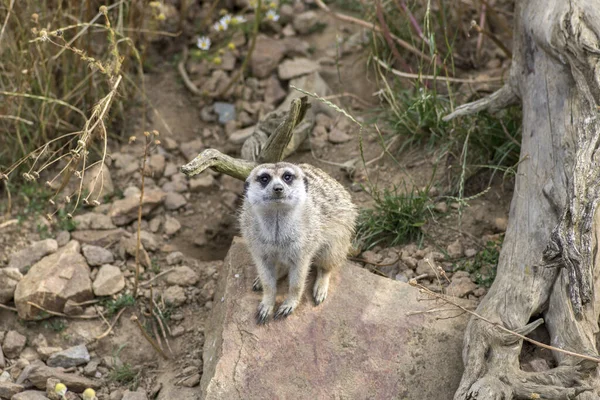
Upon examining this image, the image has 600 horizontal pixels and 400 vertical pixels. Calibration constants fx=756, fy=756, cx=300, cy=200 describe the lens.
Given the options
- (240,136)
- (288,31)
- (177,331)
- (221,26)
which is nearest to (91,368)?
(177,331)

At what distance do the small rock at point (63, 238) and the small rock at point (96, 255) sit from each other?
149mm

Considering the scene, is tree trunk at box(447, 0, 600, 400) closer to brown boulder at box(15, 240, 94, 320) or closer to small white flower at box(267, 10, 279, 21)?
small white flower at box(267, 10, 279, 21)

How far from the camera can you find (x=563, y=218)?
3248 millimetres

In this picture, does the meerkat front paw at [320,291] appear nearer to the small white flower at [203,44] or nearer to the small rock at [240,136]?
the small rock at [240,136]

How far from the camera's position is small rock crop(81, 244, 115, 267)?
447cm

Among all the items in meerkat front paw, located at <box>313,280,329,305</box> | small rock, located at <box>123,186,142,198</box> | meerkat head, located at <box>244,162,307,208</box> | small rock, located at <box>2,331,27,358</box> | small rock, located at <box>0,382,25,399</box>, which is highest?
meerkat head, located at <box>244,162,307,208</box>

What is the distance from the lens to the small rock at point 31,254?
14.5ft

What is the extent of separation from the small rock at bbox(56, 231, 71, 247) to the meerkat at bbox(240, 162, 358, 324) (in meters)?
1.31

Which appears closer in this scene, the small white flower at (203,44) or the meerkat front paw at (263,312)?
the meerkat front paw at (263,312)

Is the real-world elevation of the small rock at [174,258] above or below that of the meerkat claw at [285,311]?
below

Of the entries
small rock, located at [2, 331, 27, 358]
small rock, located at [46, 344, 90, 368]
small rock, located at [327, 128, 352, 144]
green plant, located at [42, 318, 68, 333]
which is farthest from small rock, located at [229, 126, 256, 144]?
small rock, located at [2, 331, 27, 358]

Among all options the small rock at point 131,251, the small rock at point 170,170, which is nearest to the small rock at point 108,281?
the small rock at point 131,251

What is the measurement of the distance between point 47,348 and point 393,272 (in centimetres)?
195

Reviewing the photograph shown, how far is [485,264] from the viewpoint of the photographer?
4168 millimetres
